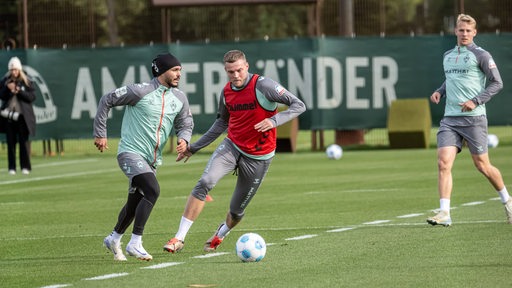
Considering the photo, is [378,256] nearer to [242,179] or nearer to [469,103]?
[242,179]

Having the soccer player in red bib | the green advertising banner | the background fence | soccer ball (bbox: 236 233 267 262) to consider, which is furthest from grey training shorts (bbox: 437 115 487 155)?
the background fence

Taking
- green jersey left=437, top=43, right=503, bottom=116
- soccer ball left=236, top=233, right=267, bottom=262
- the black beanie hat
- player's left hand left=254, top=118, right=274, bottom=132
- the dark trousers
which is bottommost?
the dark trousers

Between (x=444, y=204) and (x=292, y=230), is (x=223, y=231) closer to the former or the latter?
(x=292, y=230)

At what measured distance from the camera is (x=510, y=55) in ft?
99.9

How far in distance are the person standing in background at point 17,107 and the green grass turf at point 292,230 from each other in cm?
83

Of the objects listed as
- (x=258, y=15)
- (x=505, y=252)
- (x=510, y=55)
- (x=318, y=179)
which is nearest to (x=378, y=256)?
(x=505, y=252)

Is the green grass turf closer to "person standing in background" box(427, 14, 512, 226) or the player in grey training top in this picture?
the player in grey training top

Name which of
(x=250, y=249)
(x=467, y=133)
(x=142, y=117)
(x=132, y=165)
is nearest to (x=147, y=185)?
(x=132, y=165)

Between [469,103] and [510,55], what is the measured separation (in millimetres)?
16588

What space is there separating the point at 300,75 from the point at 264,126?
18.9m

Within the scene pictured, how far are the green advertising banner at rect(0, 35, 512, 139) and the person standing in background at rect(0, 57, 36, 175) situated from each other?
5632 millimetres

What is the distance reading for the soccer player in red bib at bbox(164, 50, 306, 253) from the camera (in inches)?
491

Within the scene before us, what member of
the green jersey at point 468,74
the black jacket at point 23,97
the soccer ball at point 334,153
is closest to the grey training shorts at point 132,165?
the green jersey at point 468,74

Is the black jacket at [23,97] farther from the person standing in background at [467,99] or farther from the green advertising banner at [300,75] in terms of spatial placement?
the person standing in background at [467,99]
